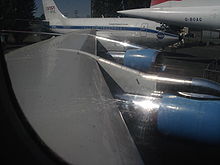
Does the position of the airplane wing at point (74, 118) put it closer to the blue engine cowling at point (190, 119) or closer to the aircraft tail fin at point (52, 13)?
the blue engine cowling at point (190, 119)

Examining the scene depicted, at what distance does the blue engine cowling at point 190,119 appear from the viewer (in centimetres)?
225

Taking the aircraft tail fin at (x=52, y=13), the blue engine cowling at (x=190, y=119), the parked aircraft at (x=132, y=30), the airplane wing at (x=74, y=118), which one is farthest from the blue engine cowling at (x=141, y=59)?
the aircraft tail fin at (x=52, y=13)

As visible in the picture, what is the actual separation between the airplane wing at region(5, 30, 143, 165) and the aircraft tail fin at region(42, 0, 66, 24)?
62.6ft

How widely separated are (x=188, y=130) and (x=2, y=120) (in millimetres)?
1909

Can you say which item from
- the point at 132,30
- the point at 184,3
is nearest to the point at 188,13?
the point at 184,3

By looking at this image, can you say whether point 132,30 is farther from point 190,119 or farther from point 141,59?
point 190,119

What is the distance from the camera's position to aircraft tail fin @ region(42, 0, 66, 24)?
20344 mm

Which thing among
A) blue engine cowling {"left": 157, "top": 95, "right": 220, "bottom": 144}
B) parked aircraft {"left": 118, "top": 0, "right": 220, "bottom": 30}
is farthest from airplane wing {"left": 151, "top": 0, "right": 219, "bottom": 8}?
blue engine cowling {"left": 157, "top": 95, "right": 220, "bottom": 144}

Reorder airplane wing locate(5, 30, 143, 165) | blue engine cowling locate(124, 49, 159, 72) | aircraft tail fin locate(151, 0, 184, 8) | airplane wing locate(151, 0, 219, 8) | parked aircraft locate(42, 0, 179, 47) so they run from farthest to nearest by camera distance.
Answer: parked aircraft locate(42, 0, 179, 47)
aircraft tail fin locate(151, 0, 184, 8)
airplane wing locate(151, 0, 219, 8)
blue engine cowling locate(124, 49, 159, 72)
airplane wing locate(5, 30, 143, 165)

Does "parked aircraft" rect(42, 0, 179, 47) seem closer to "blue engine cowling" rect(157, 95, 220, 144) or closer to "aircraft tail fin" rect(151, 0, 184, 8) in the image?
"aircraft tail fin" rect(151, 0, 184, 8)

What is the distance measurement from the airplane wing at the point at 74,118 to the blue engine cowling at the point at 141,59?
3.29 meters

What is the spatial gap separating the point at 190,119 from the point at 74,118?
4.70 feet

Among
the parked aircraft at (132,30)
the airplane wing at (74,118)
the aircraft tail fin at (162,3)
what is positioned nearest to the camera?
the airplane wing at (74,118)

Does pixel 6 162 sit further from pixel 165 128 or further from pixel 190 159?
pixel 190 159
